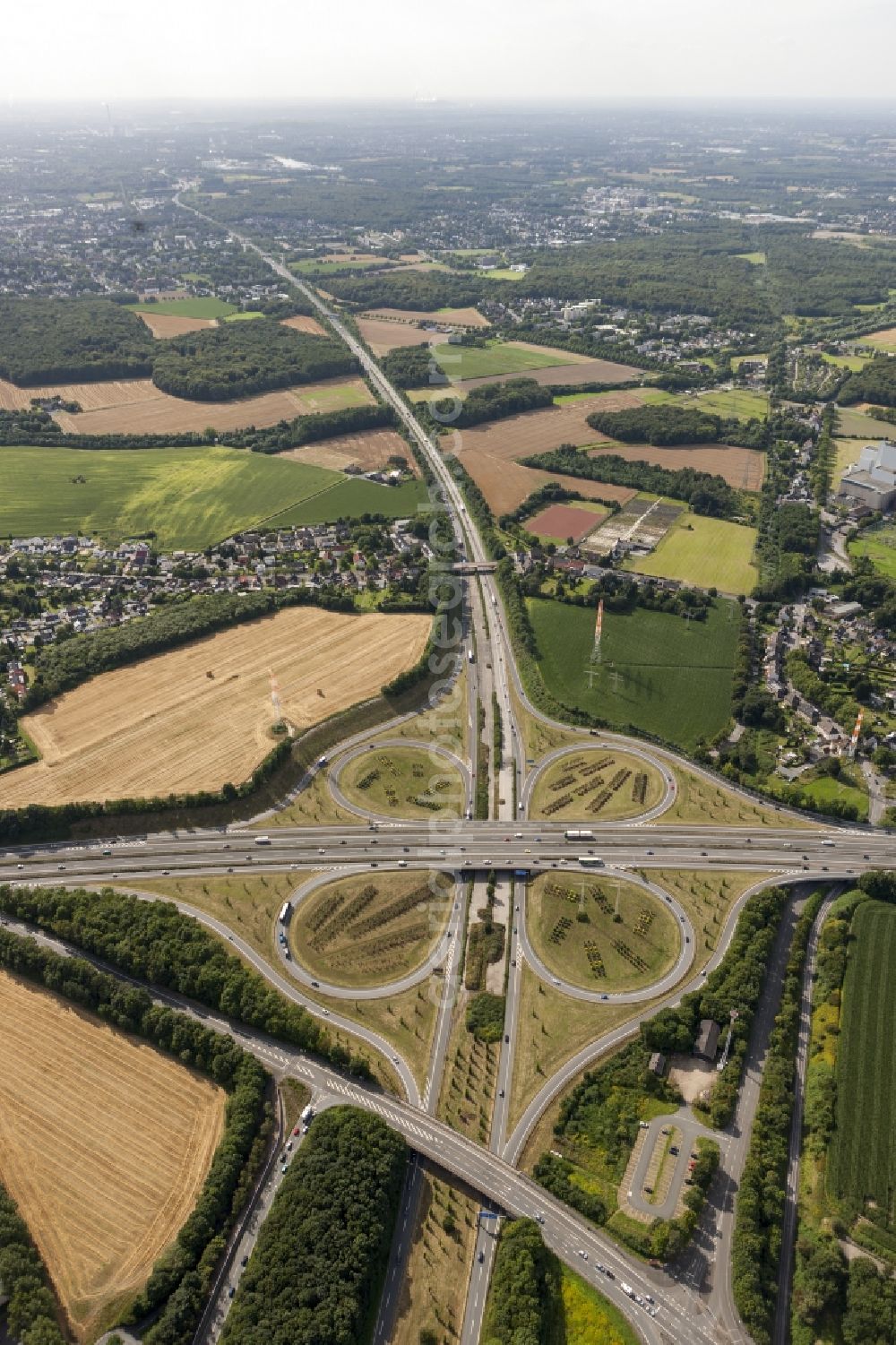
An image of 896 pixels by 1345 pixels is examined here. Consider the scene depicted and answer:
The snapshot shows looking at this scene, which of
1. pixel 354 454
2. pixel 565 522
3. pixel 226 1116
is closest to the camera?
pixel 226 1116

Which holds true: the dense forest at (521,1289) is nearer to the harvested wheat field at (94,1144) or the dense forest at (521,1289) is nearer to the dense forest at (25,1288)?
the harvested wheat field at (94,1144)

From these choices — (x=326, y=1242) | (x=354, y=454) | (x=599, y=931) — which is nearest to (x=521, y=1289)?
(x=326, y=1242)

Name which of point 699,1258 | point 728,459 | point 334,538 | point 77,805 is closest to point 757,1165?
point 699,1258

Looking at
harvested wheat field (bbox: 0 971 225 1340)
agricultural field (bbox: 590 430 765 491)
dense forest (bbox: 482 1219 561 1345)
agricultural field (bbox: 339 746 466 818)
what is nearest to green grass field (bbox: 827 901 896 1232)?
dense forest (bbox: 482 1219 561 1345)

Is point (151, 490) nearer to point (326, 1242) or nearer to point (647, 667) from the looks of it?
point (647, 667)

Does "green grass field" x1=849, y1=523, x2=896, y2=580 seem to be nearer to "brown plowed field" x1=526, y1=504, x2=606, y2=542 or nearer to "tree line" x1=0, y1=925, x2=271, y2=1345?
"brown plowed field" x1=526, y1=504, x2=606, y2=542

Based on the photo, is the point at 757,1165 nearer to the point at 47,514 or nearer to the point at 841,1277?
the point at 841,1277
